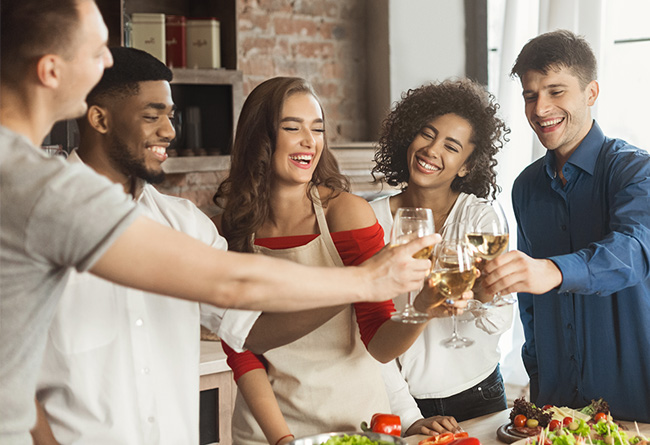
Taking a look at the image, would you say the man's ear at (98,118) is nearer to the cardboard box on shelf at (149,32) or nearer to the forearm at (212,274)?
the forearm at (212,274)

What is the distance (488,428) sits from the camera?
5.37ft

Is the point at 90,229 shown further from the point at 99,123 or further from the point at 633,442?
the point at 633,442

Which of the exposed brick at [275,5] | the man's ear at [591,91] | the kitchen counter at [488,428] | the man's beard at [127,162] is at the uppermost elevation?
the exposed brick at [275,5]

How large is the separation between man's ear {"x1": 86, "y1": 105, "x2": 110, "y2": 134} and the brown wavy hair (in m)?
0.39

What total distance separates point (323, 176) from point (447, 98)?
646 mm

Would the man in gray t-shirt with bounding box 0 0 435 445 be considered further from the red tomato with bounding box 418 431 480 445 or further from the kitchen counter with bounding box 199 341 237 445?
the kitchen counter with bounding box 199 341 237 445

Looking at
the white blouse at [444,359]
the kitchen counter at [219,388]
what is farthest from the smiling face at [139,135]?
the kitchen counter at [219,388]

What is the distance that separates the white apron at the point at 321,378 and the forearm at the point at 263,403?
0.05 meters

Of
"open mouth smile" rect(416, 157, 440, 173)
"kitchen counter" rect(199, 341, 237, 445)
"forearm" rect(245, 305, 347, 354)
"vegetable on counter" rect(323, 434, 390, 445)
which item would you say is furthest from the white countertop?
"vegetable on counter" rect(323, 434, 390, 445)

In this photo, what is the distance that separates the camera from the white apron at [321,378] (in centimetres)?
164

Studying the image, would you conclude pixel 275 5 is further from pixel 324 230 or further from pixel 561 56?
pixel 324 230

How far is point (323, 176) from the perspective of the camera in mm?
1806

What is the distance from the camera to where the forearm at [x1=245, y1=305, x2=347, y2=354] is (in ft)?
5.24

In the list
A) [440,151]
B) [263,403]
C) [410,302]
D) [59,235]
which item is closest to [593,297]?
[440,151]
